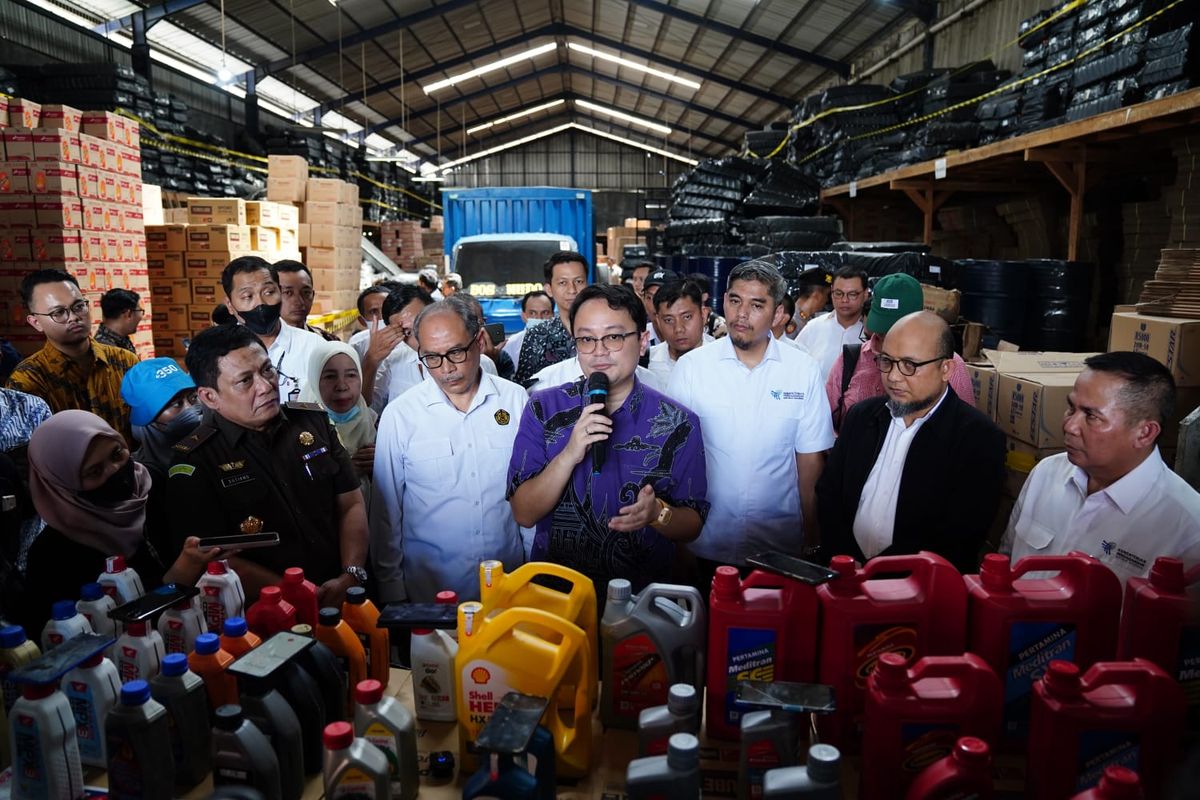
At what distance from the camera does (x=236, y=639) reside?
1.58 metres

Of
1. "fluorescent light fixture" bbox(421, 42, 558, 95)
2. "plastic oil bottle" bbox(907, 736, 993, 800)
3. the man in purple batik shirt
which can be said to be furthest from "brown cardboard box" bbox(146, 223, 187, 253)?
"fluorescent light fixture" bbox(421, 42, 558, 95)

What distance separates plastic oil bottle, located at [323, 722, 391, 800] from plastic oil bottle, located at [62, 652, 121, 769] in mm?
525

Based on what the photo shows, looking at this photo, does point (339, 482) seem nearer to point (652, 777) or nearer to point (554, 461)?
point (554, 461)

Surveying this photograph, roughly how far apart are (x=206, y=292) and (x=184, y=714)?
7928mm

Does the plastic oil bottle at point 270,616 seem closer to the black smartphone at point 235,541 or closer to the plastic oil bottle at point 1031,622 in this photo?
the black smartphone at point 235,541

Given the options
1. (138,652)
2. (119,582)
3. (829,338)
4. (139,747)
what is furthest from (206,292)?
(139,747)

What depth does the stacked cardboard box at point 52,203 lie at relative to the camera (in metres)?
5.84

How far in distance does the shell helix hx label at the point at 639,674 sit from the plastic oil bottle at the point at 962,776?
539 millimetres

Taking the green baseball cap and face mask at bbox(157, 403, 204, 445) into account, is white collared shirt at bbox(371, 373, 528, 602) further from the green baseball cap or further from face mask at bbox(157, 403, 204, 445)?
the green baseball cap

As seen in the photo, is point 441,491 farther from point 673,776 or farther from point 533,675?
point 673,776

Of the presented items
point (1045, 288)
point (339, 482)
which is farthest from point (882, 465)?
point (1045, 288)

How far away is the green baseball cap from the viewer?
3234 millimetres

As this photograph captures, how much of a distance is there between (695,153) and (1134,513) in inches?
1126

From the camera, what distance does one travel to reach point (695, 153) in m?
28.9
